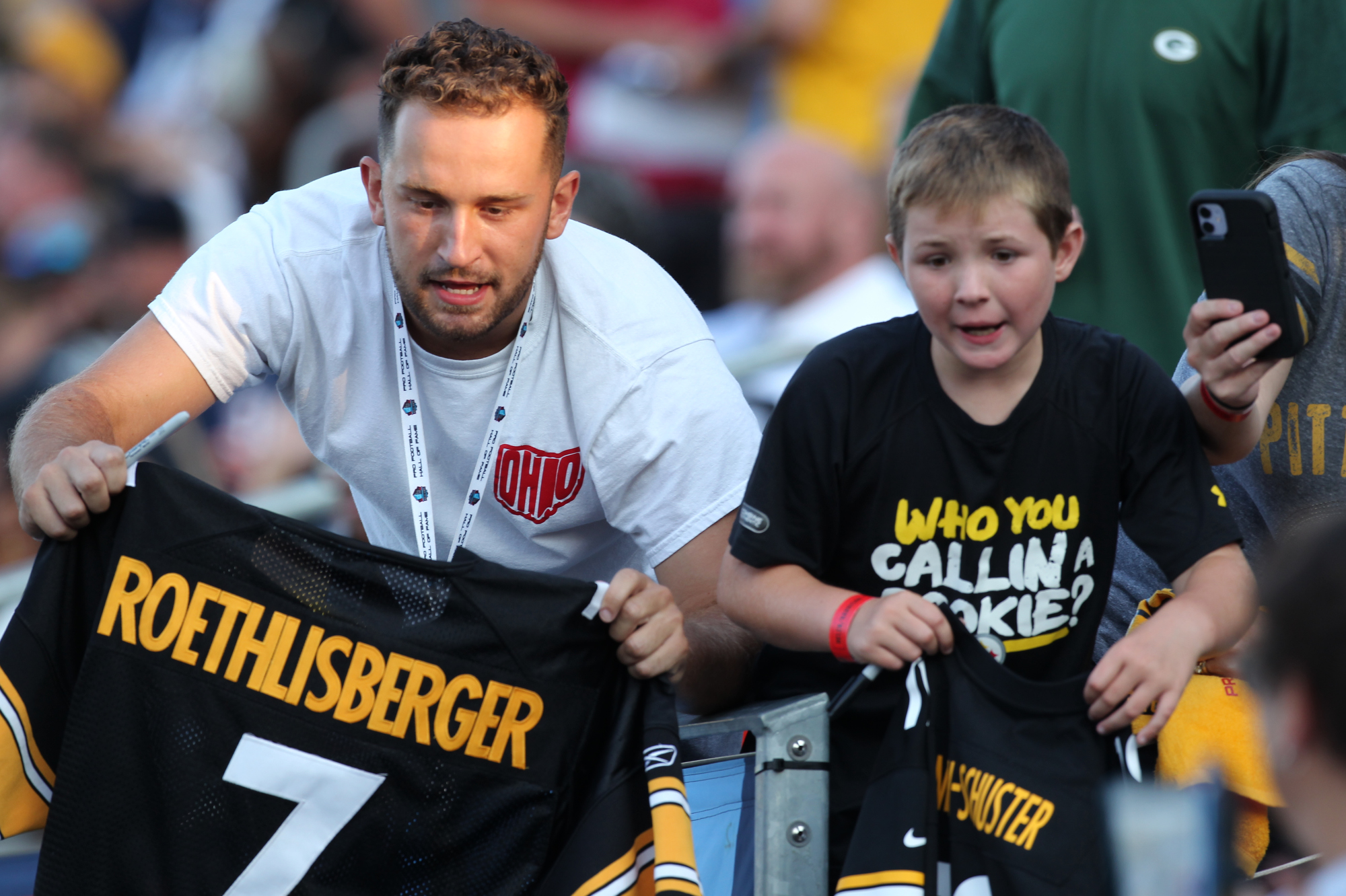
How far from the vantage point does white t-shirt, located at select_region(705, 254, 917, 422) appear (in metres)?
4.80

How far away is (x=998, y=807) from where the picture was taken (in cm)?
206

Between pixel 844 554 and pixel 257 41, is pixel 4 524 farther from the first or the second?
pixel 844 554

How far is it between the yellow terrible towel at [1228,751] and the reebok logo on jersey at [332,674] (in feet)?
3.04

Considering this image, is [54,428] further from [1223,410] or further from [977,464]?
[1223,410]

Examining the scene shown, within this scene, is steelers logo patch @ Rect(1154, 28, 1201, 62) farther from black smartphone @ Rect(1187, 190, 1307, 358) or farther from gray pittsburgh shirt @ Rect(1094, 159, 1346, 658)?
black smartphone @ Rect(1187, 190, 1307, 358)

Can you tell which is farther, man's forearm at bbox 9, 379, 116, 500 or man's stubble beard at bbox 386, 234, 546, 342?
man's stubble beard at bbox 386, 234, 546, 342

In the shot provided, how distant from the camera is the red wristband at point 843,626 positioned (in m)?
2.19

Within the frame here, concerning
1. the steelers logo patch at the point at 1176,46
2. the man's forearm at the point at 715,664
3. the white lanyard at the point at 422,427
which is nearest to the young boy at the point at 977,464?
the man's forearm at the point at 715,664

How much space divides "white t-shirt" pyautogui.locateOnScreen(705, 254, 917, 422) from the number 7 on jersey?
263 centimetres

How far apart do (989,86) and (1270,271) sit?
4.55ft

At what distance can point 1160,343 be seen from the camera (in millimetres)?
3234

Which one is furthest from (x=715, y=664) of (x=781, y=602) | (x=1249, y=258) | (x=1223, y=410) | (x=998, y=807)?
(x=1249, y=258)

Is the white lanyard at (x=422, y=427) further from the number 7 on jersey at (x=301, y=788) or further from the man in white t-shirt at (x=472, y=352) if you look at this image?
the number 7 on jersey at (x=301, y=788)

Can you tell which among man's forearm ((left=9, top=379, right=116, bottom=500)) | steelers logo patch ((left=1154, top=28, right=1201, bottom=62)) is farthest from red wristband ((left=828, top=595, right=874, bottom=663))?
steelers logo patch ((left=1154, top=28, right=1201, bottom=62))
